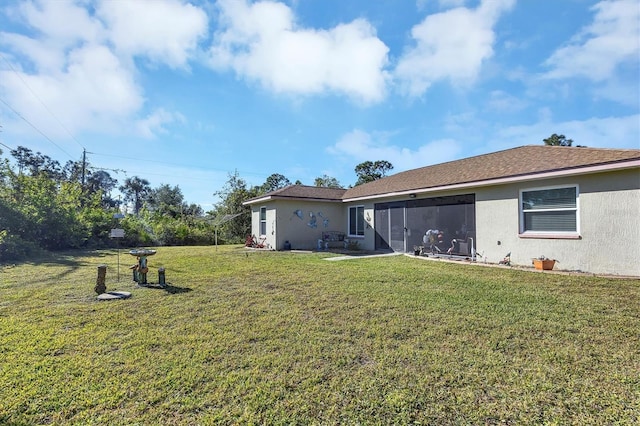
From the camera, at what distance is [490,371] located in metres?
2.97

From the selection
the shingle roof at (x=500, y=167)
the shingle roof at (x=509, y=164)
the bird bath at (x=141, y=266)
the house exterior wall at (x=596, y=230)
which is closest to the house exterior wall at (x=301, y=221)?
the shingle roof at (x=500, y=167)

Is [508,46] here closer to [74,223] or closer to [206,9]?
[206,9]

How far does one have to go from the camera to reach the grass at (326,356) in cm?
240

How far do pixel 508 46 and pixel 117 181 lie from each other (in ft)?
234

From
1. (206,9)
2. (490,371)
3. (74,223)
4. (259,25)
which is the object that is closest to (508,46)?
(259,25)

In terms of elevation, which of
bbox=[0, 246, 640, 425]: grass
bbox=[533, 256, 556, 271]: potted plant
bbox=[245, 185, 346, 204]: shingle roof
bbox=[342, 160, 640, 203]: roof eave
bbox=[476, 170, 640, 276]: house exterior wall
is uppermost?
bbox=[245, 185, 346, 204]: shingle roof

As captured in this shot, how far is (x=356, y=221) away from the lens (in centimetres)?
1591

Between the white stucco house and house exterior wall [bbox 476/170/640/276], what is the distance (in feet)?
0.06

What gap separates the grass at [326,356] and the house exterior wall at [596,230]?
3.92 feet

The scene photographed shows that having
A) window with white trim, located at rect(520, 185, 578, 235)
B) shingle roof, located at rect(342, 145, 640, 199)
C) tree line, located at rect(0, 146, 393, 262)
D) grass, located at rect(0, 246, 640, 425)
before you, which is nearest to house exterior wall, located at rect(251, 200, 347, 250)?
shingle roof, located at rect(342, 145, 640, 199)

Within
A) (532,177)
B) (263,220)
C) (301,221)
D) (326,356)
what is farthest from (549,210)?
(263,220)

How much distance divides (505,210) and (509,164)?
1.72 m

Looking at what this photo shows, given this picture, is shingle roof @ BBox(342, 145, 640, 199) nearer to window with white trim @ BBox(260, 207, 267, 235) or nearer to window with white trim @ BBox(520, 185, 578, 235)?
window with white trim @ BBox(520, 185, 578, 235)

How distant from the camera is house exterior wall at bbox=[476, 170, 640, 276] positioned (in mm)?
6965
